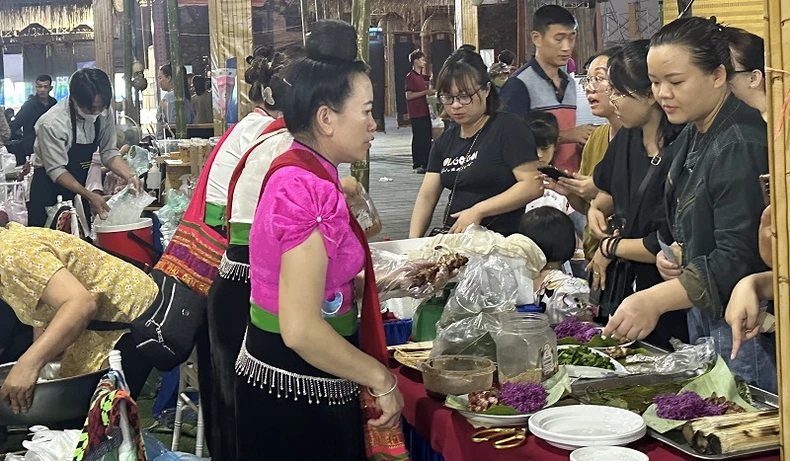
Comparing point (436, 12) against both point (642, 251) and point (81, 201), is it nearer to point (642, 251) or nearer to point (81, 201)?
point (81, 201)

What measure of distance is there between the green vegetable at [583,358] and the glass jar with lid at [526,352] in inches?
3.9

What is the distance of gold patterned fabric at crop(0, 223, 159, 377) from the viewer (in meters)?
2.76

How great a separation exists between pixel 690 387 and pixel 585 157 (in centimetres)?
200

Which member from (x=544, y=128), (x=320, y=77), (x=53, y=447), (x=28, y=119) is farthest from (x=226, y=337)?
(x=28, y=119)

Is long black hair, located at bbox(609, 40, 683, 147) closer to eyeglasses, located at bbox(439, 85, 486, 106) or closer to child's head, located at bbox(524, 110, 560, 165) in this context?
eyeglasses, located at bbox(439, 85, 486, 106)

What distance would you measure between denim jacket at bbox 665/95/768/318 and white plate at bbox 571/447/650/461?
52 cm

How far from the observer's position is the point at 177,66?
945 centimetres

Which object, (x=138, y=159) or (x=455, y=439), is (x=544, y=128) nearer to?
(x=455, y=439)

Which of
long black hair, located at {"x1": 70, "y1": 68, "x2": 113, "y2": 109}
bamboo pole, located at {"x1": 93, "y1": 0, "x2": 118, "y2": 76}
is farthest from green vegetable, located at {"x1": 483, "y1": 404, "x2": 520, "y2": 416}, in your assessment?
bamboo pole, located at {"x1": 93, "y1": 0, "x2": 118, "y2": 76}

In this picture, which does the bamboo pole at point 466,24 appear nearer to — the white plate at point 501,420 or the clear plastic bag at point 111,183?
the clear plastic bag at point 111,183

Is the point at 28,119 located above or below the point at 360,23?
below

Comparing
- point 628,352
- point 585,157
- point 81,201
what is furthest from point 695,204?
point 81,201

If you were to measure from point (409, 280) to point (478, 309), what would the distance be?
0.21 meters

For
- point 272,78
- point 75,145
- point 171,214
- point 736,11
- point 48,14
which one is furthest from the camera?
point 48,14
